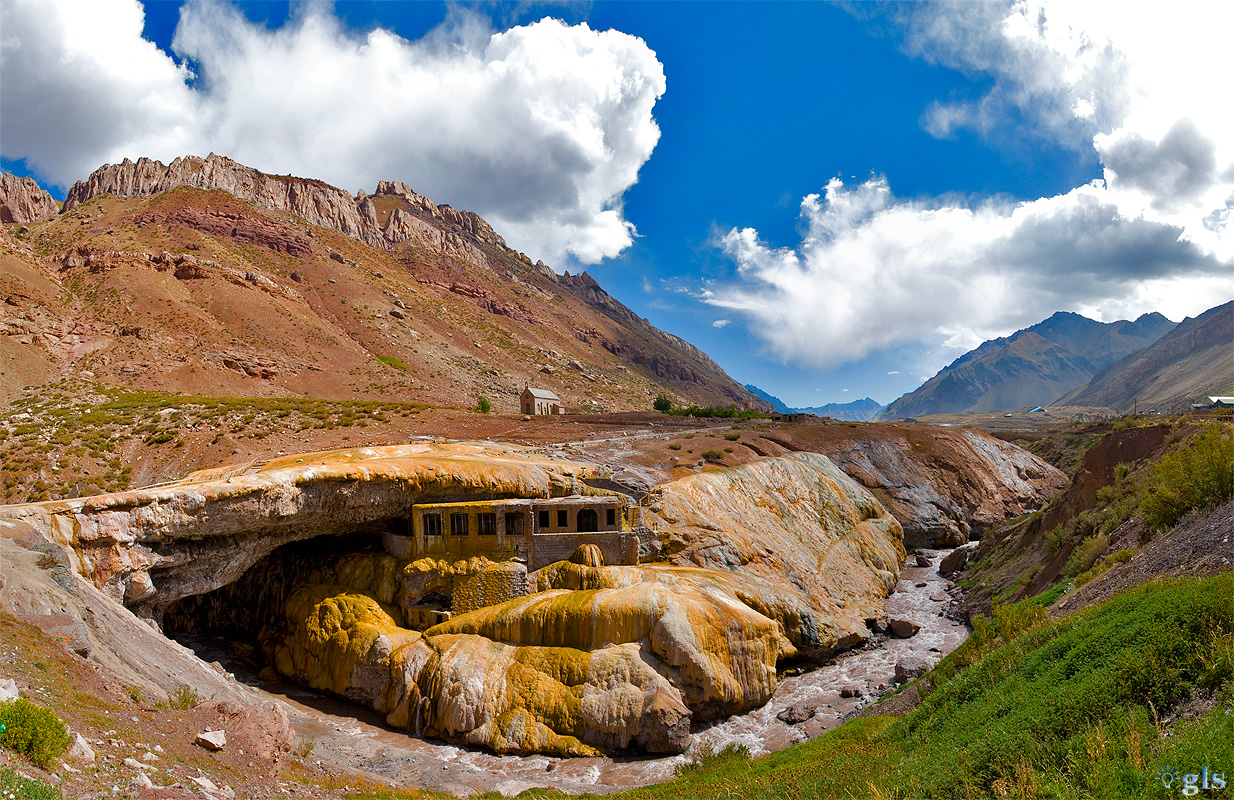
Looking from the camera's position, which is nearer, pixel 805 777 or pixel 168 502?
pixel 805 777

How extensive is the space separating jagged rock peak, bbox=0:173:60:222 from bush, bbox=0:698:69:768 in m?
143

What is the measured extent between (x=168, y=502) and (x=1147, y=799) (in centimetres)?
2849

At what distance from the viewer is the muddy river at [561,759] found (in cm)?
1986

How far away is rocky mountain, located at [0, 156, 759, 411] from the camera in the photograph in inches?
2800

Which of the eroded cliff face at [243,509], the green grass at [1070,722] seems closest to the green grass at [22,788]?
the green grass at [1070,722]

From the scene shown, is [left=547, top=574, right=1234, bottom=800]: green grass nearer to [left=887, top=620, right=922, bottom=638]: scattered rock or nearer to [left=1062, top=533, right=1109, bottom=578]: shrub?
[left=1062, top=533, right=1109, bottom=578]: shrub

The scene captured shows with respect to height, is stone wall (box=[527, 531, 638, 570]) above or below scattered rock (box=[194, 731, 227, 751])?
above

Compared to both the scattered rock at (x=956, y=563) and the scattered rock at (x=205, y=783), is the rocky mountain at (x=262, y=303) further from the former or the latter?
the scattered rock at (x=956, y=563)

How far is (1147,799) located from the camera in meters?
6.71

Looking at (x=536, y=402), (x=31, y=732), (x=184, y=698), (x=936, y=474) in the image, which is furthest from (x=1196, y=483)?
(x=536, y=402)

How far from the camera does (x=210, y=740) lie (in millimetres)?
12289

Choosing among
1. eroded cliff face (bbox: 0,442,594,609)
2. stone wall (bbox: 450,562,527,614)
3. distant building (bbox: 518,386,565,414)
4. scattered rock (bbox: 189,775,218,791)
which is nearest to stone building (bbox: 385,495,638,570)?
stone wall (bbox: 450,562,527,614)

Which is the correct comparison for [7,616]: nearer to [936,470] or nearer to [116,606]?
[116,606]

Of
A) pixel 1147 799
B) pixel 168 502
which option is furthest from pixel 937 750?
pixel 168 502
